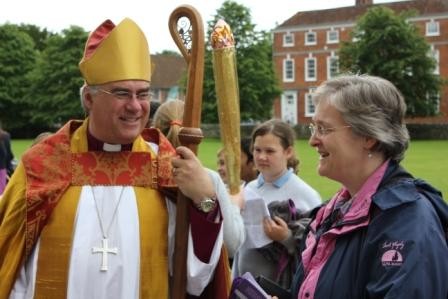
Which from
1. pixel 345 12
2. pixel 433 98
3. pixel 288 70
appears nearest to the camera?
pixel 433 98

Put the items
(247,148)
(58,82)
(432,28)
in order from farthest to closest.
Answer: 1. (432,28)
2. (58,82)
3. (247,148)

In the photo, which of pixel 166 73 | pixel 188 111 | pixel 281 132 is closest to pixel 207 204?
pixel 188 111

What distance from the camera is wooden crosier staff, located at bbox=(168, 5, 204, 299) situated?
9.48ft

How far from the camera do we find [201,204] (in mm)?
2850

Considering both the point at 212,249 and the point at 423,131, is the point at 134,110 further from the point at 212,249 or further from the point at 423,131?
the point at 423,131

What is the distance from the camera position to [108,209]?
3.00m

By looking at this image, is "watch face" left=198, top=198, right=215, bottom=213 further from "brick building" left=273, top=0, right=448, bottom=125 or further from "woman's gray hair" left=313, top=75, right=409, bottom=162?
"brick building" left=273, top=0, right=448, bottom=125

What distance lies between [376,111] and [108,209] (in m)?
1.31

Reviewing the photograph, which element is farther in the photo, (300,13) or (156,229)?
(300,13)

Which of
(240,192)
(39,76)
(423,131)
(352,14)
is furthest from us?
(352,14)

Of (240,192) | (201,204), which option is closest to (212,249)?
(201,204)

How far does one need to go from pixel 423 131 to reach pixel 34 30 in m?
44.3

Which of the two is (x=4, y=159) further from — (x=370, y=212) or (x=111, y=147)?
(x=370, y=212)

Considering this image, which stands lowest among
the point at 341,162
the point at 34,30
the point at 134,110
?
the point at 341,162
